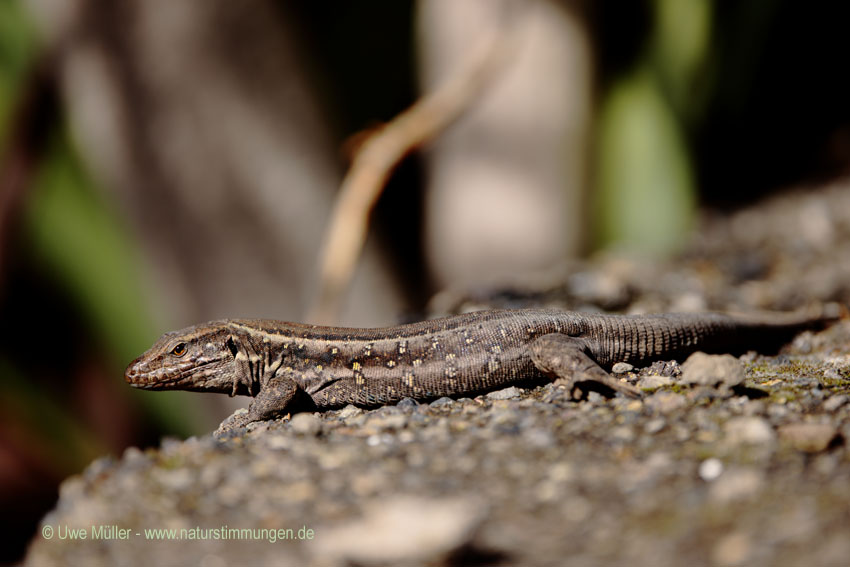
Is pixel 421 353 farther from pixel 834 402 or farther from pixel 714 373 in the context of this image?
pixel 834 402

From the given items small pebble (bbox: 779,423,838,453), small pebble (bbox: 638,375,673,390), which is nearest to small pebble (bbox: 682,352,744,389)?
small pebble (bbox: 638,375,673,390)

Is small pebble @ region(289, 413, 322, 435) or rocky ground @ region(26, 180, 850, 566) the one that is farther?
small pebble @ region(289, 413, 322, 435)

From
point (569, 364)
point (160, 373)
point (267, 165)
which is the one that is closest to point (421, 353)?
point (569, 364)

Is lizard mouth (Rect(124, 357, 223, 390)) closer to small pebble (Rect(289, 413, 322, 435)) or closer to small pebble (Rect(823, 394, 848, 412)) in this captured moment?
small pebble (Rect(289, 413, 322, 435))

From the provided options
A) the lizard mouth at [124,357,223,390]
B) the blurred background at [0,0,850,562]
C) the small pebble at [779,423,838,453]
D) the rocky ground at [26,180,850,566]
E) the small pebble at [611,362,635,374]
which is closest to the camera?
the rocky ground at [26,180,850,566]

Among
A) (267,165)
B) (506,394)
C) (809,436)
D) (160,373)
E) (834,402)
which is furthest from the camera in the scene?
(267,165)

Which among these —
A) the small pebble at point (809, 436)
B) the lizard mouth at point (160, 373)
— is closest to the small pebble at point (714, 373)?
the small pebble at point (809, 436)

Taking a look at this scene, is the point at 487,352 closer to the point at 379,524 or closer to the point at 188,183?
the point at 379,524
